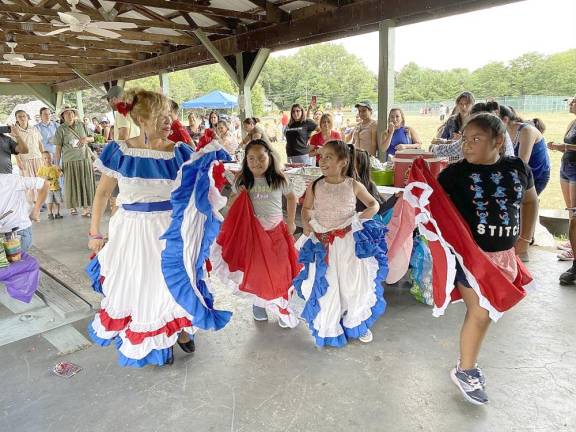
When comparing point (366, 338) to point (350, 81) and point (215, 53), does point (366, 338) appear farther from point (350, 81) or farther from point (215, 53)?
point (350, 81)

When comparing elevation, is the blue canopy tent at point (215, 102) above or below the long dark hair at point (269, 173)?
above

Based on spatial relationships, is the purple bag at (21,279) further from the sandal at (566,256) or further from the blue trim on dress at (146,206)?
the sandal at (566,256)

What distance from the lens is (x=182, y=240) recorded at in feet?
6.61

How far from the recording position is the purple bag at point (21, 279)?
8.46 ft

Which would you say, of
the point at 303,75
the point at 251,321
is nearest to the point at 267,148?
the point at 251,321

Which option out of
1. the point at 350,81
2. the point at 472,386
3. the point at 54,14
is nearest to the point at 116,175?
the point at 472,386

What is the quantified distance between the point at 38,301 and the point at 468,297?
265 centimetres

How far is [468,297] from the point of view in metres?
1.87

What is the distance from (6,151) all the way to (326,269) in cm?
243

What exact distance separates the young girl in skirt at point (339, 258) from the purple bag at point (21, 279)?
1.72m

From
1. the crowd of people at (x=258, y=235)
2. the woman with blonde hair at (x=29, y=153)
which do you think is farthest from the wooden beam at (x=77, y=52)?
the crowd of people at (x=258, y=235)

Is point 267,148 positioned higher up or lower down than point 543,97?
lower down

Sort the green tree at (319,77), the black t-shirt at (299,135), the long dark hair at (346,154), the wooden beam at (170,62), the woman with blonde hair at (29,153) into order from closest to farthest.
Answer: the long dark hair at (346,154)
the black t-shirt at (299,135)
the woman with blonde hair at (29,153)
the wooden beam at (170,62)
the green tree at (319,77)

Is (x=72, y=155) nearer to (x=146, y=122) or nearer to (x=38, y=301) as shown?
(x=38, y=301)
